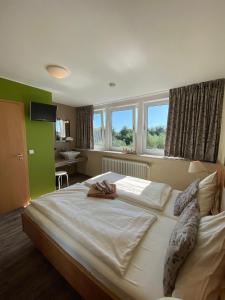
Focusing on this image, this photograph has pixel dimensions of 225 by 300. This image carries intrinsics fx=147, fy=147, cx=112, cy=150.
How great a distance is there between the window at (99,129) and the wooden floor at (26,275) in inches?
120

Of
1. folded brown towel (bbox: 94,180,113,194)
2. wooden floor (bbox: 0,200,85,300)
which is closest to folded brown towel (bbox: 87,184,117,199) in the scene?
folded brown towel (bbox: 94,180,113,194)

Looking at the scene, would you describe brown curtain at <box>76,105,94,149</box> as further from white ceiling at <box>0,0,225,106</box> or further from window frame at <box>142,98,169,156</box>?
white ceiling at <box>0,0,225,106</box>

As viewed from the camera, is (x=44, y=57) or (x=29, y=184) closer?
(x=44, y=57)

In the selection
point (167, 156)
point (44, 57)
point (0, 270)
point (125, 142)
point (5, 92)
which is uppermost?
point (44, 57)

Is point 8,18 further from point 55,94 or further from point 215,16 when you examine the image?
point 55,94

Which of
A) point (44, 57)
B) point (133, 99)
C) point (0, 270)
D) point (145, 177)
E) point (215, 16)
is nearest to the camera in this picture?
point (215, 16)

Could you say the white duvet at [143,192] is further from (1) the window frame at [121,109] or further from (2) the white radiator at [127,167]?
(1) the window frame at [121,109]

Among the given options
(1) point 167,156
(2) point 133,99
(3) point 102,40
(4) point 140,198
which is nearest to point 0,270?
(4) point 140,198

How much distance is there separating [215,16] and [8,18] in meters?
1.68

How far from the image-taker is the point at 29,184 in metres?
3.01

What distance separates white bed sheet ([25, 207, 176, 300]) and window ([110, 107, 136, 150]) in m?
2.58

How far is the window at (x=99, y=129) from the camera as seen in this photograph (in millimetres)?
4477

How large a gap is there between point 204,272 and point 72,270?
100 centimetres

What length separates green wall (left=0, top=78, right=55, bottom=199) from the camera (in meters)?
2.68
